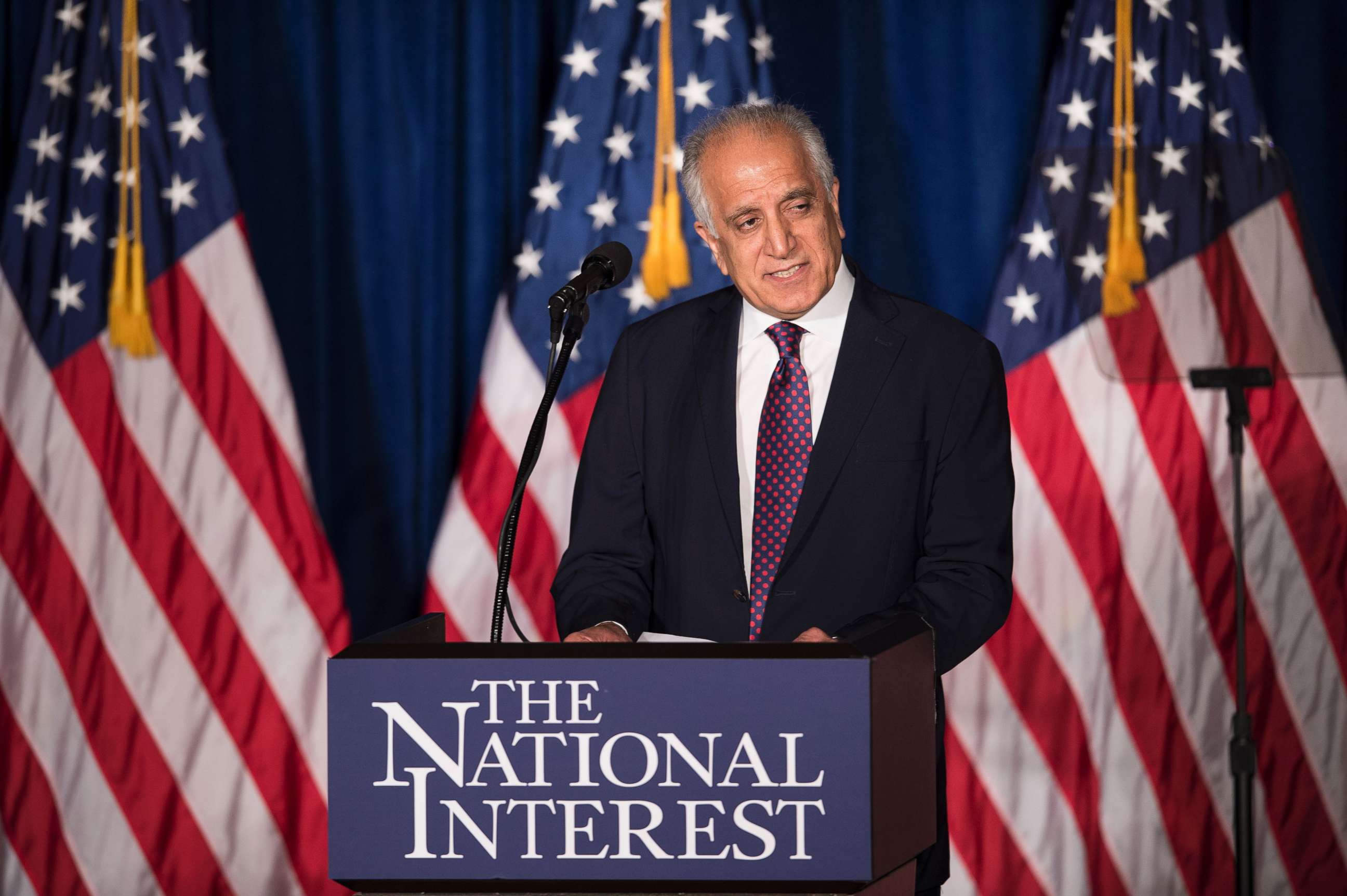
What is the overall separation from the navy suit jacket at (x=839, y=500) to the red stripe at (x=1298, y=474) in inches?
57.0

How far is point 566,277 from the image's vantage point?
10.0ft

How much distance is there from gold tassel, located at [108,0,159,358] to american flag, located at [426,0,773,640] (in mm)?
800

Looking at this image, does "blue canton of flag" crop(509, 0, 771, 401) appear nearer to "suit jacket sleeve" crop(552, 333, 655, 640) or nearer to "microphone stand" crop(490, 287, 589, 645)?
"suit jacket sleeve" crop(552, 333, 655, 640)

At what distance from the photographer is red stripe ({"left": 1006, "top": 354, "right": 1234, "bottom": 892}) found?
301cm

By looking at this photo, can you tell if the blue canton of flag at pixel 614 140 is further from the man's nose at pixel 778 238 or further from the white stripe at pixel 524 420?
the man's nose at pixel 778 238

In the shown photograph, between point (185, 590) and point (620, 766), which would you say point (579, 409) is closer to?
point (185, 590)

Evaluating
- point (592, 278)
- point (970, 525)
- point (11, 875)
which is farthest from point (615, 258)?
point (11, 875)

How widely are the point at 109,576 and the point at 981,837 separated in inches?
84.2

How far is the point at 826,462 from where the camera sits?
165 cm

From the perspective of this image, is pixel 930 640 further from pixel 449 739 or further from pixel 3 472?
pixel 3 472

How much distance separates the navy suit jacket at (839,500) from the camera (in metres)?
1.62

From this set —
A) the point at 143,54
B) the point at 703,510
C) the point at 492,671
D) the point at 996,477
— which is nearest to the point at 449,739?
the point at 492,671

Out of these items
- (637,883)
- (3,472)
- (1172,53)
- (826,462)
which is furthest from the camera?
(3,472)

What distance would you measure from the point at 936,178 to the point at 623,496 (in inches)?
66.9
